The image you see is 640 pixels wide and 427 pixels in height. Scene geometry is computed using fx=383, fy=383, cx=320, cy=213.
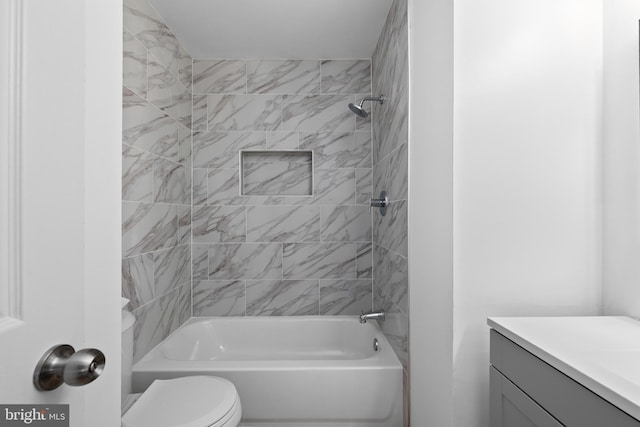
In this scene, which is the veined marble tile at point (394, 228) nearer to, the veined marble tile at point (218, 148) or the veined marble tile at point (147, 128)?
the veined marble tile at point (218, 148)

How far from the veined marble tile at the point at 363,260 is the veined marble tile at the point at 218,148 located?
109 cm

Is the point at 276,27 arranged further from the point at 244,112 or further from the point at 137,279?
the point at 137,279

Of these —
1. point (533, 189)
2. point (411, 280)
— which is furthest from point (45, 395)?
point (411, 280)

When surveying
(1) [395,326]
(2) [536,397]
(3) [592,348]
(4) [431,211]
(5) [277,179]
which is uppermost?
(5) [277,179]

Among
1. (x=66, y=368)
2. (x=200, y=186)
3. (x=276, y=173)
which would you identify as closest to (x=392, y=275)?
(x=276, y=173)

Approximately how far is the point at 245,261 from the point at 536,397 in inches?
87.3

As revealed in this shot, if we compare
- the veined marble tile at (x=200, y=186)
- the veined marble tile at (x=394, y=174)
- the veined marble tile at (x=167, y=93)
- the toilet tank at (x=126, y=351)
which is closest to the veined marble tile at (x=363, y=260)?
the veined marble tile at (x=394, y=174)

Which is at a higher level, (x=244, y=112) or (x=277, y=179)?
(x=244, y=112)

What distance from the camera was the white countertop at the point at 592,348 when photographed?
26.7 inches

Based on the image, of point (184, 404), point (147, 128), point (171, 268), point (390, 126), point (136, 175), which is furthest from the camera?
point (171, 268)

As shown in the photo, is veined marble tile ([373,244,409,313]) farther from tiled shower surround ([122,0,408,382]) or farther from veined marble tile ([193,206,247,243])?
veined marble tile ([193,206,247,243])

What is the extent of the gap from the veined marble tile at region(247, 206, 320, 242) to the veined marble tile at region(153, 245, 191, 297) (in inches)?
18.4

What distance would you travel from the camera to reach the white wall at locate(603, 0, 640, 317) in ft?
3.76

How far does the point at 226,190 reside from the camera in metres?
2.82
